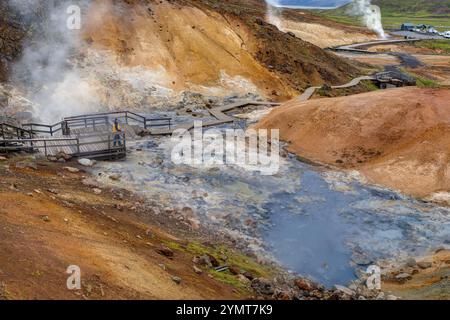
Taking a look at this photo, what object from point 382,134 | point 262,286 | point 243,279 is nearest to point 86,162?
point 243,279

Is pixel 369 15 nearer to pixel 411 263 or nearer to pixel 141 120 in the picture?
pixel 141 120

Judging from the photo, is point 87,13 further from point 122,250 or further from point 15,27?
point 122,250

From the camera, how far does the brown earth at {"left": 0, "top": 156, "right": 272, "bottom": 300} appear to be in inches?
378

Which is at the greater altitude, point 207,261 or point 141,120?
point 141,120

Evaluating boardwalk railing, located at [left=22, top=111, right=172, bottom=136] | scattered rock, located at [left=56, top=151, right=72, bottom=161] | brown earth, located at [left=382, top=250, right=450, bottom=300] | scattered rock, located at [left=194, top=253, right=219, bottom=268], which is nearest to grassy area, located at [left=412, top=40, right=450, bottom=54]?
boardwalk railing, located at [left=22, top=111, right=172, bottom=136]

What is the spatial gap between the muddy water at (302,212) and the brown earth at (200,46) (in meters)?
14.8

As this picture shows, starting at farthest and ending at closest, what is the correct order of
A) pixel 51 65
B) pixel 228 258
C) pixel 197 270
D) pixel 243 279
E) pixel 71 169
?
pixel 51 65, pixel 71 169, pixel 228 258, pixel 243 279, pixel 197 270

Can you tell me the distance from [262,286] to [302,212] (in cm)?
768

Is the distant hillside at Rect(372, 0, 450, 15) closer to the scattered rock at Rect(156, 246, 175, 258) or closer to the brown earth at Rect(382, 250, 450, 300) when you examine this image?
the brown earth at Rect(382, 250, 450, 300)

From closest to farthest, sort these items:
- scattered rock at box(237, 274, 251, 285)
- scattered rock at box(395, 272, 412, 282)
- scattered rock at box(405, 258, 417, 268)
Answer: scattered rock at box(237, 274, 251, 285)
scattered rock at box(395, 272, 412, 282)
scattered rock at box(405, 258, 417, 268)

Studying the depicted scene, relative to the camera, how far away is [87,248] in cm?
1141

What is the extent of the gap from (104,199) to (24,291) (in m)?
8.58

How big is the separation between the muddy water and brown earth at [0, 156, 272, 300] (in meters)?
2.42
